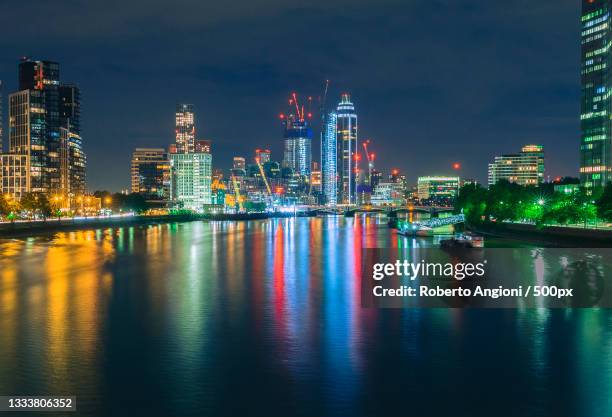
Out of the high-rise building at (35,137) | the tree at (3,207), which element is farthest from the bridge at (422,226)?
the high-rise building at (35,137)

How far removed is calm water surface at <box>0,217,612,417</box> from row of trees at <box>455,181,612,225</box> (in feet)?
139

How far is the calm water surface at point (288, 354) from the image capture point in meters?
15.5

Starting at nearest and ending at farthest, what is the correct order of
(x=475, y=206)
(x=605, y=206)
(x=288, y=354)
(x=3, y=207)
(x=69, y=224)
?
(x=288, y=354), (x=605, y=206), (x=3, y=207), (x=69, y=224), (x=475, y=206)

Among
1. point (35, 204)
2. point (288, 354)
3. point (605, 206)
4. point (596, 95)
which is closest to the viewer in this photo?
point (288, 354)

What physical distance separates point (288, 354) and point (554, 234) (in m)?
52.8

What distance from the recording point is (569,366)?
18.5 meters

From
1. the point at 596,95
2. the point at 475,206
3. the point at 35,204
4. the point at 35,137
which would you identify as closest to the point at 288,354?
the point at 475,206

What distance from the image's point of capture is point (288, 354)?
20.0m

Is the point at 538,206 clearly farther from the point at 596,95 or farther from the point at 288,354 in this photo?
the point at 288,354

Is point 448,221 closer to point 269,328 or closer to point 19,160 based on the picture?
point 269,328

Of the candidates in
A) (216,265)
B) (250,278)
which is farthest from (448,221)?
(250,278)

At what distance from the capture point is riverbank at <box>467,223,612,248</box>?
184 feet

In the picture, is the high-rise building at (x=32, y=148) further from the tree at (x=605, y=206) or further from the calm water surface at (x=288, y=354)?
the calm water surface at (x=288, y=354)

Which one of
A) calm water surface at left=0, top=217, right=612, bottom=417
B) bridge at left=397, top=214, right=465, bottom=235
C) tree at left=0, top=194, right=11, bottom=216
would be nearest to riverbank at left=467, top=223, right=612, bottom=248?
bridge at left=397, top=214, right=465, bottom=235
